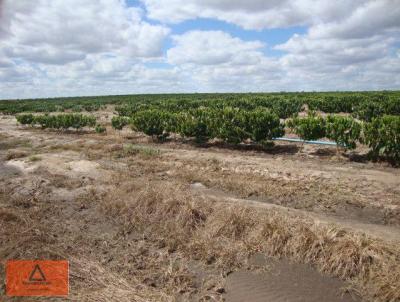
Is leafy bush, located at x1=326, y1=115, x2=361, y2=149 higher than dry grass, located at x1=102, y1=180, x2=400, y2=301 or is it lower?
higher

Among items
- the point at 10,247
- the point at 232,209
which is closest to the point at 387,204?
the point at 232,209

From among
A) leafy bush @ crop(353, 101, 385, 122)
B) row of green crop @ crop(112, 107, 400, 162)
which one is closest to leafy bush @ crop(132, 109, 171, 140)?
row of green crop @ crop(112, 107, 400, 162)

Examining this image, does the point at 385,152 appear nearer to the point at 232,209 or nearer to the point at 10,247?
the point at 232,209

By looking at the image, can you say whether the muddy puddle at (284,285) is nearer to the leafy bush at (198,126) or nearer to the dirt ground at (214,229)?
the dirt ground at (214,229)

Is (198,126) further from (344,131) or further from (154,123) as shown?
(344,131)

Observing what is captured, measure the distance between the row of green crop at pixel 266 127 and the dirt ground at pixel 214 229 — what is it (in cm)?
95

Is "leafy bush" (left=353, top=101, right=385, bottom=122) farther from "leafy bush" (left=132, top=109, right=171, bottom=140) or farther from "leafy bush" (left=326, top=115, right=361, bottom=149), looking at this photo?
"leafy bush" (left=132, top=109, right=171, bottom=140)

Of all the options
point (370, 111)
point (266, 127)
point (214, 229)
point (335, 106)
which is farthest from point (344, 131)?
point (335, 106)

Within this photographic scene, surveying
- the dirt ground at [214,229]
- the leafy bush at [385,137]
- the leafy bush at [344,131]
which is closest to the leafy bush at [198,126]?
the dirt ground at [214,229]

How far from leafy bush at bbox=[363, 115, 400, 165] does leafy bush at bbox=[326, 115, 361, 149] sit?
1.44 ft

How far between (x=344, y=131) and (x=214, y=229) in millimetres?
8919

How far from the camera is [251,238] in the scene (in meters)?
6.32

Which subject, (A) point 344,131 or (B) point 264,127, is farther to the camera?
(B) point 264,127

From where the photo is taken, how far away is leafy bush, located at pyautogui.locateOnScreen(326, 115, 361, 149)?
43.1 feet
